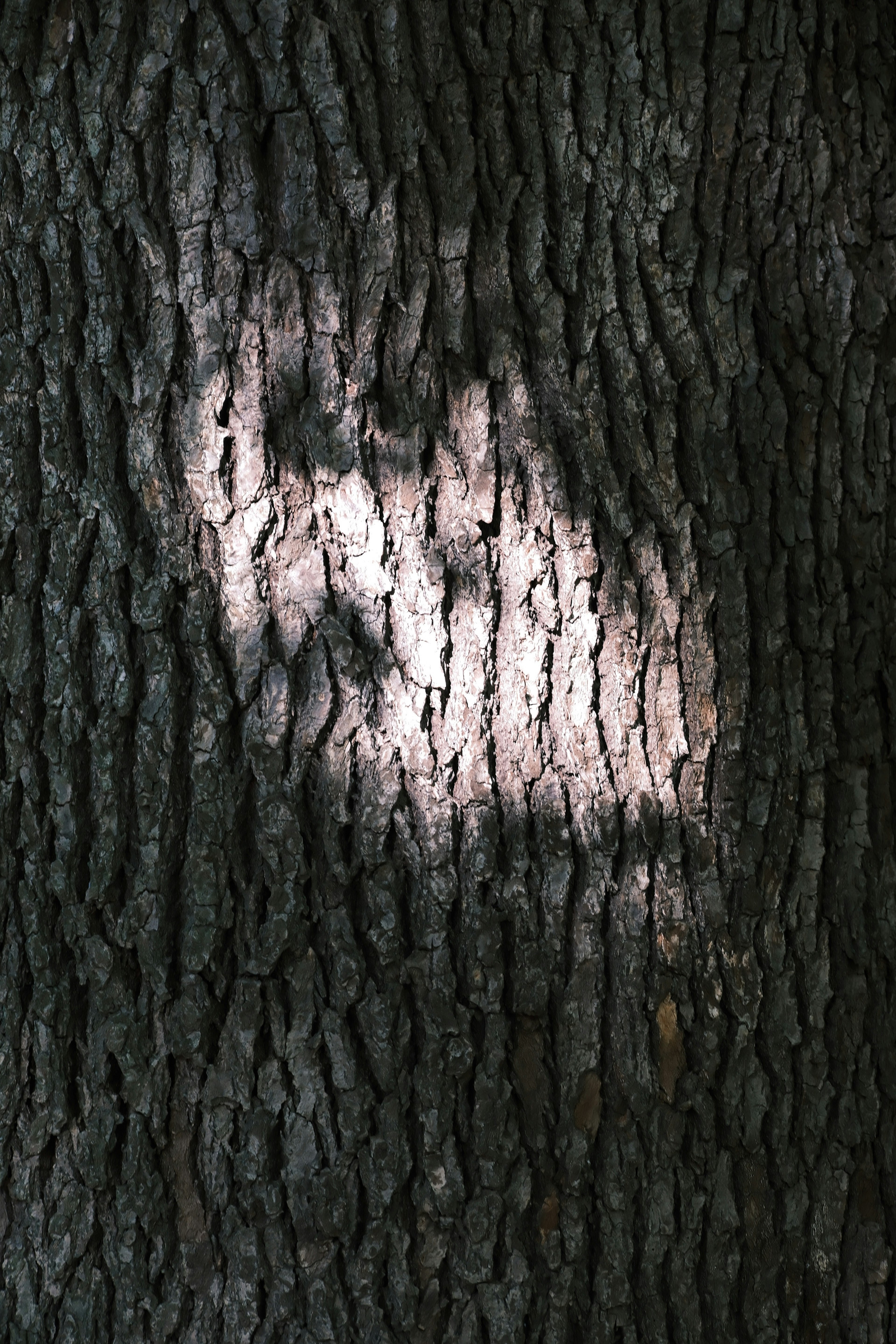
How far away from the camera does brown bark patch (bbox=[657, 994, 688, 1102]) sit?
4.96ft

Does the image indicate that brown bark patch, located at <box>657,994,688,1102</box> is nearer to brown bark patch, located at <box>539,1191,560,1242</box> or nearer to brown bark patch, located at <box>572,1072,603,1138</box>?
brown bark patch, located at <box>572,1072,603,1138</box>

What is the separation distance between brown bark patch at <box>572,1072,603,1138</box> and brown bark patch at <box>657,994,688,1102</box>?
95mm

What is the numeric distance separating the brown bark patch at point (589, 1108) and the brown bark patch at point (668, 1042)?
0.31 ft

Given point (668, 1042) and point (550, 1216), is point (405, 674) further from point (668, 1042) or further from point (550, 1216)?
point (550, 1216)

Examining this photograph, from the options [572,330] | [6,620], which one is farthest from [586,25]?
[6,620]

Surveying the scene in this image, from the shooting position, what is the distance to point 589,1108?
1.50 meters

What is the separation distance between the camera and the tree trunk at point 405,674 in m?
1.47

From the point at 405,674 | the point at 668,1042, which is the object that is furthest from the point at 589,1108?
the point at 405,674

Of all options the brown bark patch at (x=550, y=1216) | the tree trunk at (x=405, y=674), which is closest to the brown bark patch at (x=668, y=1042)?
the tree trunk at (x=405, y=674)

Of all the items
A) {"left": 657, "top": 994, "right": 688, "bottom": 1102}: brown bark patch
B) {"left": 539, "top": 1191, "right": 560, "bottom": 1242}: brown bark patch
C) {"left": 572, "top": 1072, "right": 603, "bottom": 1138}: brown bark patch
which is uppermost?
{"left": 657, "top": 994, "right": 688, "bottom": 1102}: brown bark patch

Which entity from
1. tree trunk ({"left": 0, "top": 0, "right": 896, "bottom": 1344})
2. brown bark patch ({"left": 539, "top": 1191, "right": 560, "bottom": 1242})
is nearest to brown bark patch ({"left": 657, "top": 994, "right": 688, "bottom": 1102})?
tree trunk ({"left": 0, "top": 0, "right": 896, "bottom": 1344})

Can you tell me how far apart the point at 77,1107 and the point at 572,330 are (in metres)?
1.36

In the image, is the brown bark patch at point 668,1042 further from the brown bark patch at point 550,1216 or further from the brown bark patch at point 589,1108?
the brown bark patch at point 550,1216

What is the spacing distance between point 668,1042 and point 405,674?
665 mm
